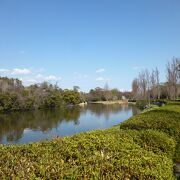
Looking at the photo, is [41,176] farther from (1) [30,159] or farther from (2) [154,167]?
(2) [154,167]

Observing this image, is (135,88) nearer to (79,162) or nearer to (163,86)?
(163,86)

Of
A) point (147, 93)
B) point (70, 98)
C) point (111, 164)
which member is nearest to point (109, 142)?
point (111, 164)

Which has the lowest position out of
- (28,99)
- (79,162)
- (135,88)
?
(79,162)

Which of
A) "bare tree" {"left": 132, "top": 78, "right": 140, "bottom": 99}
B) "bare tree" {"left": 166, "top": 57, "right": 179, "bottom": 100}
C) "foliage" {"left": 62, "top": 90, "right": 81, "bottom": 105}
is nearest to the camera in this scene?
"bare tree" {"left": 166, "top": 57, "right": 179, "bottom": 100}

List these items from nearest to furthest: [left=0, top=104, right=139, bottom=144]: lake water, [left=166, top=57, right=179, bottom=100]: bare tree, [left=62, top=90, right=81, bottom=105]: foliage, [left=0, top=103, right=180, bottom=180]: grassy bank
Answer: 1. [left=0, top=103, right=180, bottom=180]: grassy bank
2. [left=0, top=104, right=139, bottom=144]: lake water
3. [left=166, top=57, right=179, bottom=100]: bare tree
4. [left=62, top=90, right=81, bottom=105]: foliage

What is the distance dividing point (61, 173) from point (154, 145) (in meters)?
3.29

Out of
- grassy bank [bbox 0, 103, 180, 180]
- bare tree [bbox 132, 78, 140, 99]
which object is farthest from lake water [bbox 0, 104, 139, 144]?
bare tree [bbox 132, 78, 140, 99]

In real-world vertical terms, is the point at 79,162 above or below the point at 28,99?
below

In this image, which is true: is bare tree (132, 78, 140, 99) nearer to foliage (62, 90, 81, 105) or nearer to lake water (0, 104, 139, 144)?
foliage (62, 90, 81, 105)

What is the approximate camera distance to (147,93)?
5747 centimetres

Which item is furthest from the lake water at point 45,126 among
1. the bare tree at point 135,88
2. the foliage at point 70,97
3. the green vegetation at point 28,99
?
the bare tree at point 135,88

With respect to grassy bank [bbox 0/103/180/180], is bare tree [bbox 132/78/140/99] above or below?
above

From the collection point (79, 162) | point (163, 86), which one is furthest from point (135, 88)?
point (79, 162)

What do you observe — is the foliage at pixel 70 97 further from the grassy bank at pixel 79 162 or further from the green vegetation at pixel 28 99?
the grassy bank at pixel 79 162
